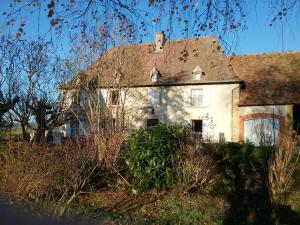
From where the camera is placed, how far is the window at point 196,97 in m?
28.5

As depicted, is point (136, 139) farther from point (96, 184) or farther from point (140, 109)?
point (140, 109)

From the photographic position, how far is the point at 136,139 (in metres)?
10.5

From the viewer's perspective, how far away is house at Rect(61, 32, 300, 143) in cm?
2272

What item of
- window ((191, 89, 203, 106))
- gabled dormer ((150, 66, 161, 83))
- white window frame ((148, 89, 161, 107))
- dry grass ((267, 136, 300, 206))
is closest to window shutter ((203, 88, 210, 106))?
window ((191, 89, 203, 106))

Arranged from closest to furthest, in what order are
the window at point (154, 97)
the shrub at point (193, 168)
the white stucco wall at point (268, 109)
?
the shrub at point (193, 168), the white stucco wall at point (268, 109), the window at point (154, 97)

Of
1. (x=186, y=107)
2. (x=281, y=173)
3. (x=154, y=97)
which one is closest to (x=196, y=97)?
(x=186, y=107)

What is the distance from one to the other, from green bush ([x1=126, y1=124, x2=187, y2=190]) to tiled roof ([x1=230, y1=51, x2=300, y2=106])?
52.0 ft

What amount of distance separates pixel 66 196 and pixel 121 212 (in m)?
1.41

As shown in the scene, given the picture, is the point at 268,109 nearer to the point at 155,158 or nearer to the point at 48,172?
the point at 155,158

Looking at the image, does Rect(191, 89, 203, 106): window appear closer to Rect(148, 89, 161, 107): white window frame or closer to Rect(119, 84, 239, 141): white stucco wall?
Rect(119, 84, 239, 141): white stucco wall

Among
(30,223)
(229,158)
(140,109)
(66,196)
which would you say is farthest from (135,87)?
(30,223)

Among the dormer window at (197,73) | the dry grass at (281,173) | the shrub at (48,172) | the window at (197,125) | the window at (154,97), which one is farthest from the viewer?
the window at (154,97)

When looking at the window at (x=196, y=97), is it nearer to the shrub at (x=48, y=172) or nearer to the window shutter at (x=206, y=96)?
the window shutter at (x=206, y=96)

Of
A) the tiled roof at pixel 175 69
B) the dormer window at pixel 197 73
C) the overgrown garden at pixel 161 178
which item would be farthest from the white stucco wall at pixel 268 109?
the overgrown garden at pixel 161 178
